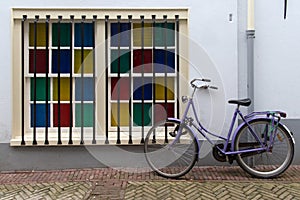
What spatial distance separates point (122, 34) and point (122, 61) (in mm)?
422

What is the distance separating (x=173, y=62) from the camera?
7.48 meters

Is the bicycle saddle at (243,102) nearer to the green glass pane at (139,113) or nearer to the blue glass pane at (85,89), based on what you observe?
the green glass pane at (139,113)

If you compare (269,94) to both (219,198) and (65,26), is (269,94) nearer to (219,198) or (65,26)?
(219,198)

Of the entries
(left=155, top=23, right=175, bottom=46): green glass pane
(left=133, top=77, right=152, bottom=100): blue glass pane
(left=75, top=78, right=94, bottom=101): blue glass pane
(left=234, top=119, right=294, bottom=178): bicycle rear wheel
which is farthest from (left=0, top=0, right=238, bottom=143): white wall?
(left=75, top=78, right=94, bottom=101): blue glass pane

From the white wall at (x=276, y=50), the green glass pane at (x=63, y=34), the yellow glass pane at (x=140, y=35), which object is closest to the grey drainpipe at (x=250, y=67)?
the white wall at (x=276, y=50)

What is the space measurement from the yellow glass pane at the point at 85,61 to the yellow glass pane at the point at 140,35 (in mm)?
730

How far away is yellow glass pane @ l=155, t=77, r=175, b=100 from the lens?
7484 mm

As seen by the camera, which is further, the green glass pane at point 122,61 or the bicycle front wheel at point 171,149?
the green glass pane at point 122,61

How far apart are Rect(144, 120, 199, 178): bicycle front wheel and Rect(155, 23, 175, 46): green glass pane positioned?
1.32 meters

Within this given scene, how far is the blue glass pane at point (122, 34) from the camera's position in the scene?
739 centimetres

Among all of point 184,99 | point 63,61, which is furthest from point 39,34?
point 184,99

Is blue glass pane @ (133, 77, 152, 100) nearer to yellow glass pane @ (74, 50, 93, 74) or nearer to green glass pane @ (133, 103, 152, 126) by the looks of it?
green glass pane @ (133, 103, 152, 126)

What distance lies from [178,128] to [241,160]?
102 centimetres

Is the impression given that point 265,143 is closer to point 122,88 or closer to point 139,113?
point 139,113
